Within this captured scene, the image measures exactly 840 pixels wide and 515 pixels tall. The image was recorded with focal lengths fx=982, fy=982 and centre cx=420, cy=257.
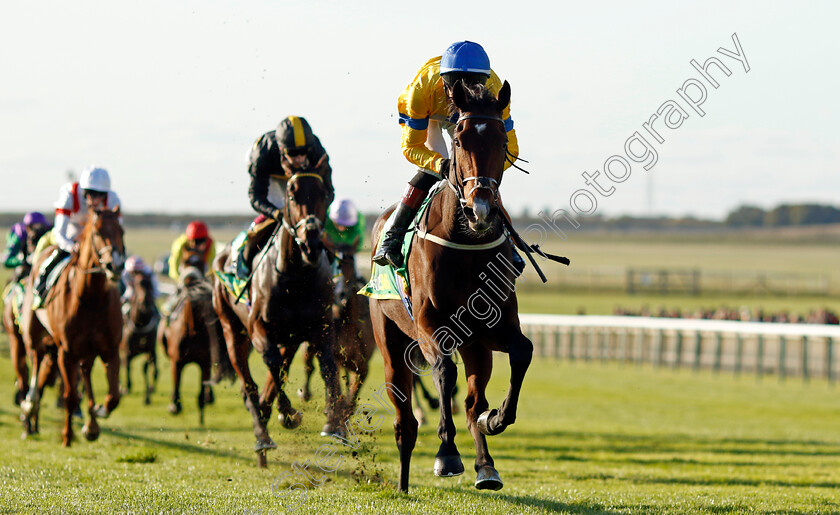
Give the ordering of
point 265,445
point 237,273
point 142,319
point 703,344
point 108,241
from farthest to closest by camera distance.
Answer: point 703,344 → point 142,319 → point 108,241 → point 237,273 → point 265,445

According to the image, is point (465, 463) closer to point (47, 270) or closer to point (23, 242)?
point (47, 270)

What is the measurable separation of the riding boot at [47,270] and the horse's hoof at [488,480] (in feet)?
19.8

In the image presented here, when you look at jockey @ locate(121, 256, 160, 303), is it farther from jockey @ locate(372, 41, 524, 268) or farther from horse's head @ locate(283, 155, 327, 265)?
jockey @ locate(372, 41, 524, 268)

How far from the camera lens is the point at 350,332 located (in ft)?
30.2

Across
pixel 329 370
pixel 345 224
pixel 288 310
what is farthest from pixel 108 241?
pixel 345 224

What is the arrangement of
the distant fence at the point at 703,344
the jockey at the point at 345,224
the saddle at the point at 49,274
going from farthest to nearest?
the distant fence at the point at 703,344
the jockey at the point at 345,224
the saddle at the point at 49,274

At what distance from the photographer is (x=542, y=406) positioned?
17.1 m

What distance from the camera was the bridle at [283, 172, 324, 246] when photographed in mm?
6980

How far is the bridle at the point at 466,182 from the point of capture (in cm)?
487

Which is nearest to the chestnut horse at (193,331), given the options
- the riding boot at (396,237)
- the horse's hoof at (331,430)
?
the horse's hoof at (331,430)

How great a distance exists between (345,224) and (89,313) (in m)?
3.17

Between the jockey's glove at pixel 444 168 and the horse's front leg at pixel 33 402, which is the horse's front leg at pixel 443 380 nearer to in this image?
the jockey's glove at pixel 444 168

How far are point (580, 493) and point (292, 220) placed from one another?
2.82 metres

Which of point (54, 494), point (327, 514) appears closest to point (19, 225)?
point (54, 494)
